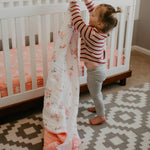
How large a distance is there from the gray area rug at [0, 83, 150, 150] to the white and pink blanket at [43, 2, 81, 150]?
10 centimetres

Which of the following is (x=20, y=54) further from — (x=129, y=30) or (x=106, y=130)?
(x=129, y=30)

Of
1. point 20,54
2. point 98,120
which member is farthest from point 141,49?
point 20,54

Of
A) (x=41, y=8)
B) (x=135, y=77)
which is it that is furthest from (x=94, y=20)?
(x=135, y=77)

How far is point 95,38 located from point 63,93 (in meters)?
0.39

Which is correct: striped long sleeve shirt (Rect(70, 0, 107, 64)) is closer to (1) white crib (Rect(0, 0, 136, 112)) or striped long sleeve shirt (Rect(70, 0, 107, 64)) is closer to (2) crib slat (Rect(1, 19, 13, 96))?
(1) white crib (Rect(0, 0, 136, 112))

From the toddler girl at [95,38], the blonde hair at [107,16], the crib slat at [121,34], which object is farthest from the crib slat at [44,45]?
the crib slat at [121,34]

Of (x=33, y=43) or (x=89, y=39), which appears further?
(x=33, y=43)

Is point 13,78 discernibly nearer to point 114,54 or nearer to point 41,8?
point 41,8

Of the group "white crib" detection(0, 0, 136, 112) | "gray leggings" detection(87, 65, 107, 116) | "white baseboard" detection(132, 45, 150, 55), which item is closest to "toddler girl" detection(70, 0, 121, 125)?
"gray leggings" detection(87, 65, 107, 116)

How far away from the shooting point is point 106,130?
1602 mm

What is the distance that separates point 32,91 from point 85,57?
448 mm

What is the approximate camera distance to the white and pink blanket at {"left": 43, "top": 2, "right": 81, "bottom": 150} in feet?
4.65

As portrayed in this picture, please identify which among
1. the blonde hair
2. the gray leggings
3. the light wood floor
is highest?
the blonde hair

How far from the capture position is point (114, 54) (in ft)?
6.79
